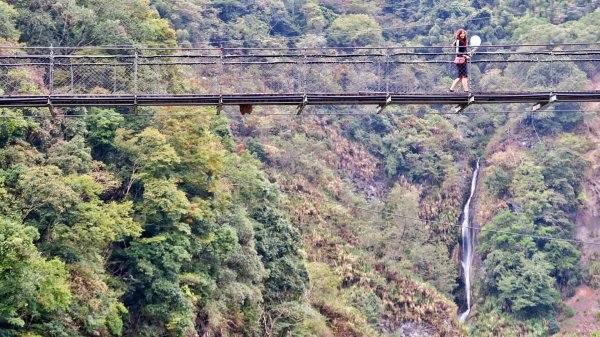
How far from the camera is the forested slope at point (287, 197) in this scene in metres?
23.4

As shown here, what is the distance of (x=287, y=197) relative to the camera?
4169cm

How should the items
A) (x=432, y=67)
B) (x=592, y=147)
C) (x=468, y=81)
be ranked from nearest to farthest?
(x=468, y=81) < (x=592, y=147) < (x=432, y=67)

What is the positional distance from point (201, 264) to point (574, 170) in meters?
29.9

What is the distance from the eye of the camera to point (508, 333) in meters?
46.8

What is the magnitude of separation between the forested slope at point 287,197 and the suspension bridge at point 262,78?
0.43 metres

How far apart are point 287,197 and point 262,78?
9.67m

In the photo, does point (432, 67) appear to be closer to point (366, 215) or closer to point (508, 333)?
point (366, 215)

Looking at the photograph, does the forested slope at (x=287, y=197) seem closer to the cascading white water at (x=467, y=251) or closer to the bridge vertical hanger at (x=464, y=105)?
the cascading white water at (x=467, y=251)

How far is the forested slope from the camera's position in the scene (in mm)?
23375

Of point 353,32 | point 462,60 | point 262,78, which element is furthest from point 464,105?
point 353,32

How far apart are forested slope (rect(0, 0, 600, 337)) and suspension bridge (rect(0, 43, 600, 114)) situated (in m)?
0.43

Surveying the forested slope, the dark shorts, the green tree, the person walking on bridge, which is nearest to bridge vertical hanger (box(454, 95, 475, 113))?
the person walking on bridge

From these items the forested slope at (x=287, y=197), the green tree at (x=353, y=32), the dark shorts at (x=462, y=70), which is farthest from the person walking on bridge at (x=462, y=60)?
the green tree at (x=353, y=32)

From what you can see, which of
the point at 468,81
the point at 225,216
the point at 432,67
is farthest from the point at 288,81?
the point at 468,81
